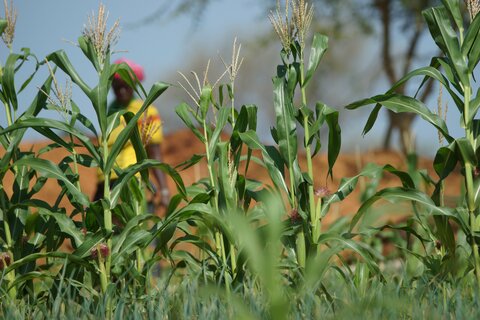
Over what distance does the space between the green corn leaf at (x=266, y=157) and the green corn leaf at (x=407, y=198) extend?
1.09ft

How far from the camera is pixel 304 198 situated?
3.28 metres

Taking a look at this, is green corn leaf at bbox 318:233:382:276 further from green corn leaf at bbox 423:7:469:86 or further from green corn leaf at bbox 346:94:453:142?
green corn leaf at bbox 423:7:469:86

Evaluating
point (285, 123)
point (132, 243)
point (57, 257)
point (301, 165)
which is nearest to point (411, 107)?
point (285, 123)

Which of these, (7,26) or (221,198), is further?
(7,26)

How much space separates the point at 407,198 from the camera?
3.21 metres

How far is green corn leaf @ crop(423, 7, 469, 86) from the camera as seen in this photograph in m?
3.25

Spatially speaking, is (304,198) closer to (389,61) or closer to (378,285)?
(378,285)

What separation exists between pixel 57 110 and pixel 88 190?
6501 mm

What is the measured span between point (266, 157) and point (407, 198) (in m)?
0.62

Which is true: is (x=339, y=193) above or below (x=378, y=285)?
above

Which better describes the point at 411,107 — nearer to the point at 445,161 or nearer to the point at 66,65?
the point at 445,161

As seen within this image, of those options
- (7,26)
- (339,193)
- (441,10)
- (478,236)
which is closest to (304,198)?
(339,193)

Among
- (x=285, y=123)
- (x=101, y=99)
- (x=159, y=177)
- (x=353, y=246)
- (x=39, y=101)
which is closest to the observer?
(x=353, y=246)

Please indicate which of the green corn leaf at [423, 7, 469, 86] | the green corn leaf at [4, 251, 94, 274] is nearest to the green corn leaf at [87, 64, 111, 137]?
the green corn leaf at [4, 251, 94, 274]
